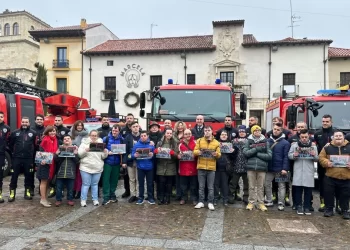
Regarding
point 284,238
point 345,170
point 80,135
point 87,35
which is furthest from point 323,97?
point 87,35

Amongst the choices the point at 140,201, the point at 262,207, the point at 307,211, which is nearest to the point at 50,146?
the point at 140,201

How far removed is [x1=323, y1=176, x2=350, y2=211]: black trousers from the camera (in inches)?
→ 281

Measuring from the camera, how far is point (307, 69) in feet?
95.8

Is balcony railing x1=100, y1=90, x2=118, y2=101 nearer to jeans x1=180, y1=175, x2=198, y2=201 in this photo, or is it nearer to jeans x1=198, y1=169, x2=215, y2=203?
jeans x1=180, y1=175, x2=198, y2=201

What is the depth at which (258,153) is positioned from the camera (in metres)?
7.50

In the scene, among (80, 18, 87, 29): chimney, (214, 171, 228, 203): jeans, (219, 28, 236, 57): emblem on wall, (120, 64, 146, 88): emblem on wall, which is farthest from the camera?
(80, 18, 87, 29): chimney

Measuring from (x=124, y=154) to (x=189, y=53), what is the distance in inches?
929

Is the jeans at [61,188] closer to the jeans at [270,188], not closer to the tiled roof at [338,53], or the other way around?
the jeans at [270,188]

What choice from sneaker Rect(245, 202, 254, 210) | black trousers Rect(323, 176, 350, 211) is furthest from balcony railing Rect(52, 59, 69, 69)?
black trousers Rect(323, 176, 350, 211)

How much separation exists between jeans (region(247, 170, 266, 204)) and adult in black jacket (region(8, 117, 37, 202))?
4.89 m

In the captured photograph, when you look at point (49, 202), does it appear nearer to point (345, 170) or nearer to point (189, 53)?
point (345, 170)

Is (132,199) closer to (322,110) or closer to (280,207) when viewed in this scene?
(280,207)

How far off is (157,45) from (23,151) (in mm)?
24812

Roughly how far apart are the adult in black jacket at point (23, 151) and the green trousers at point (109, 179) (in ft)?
5.76
